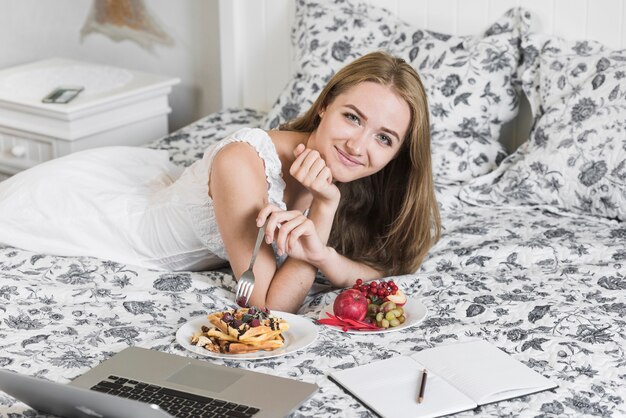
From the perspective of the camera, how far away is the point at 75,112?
281 centimetres

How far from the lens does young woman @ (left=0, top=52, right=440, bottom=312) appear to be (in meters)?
1.79

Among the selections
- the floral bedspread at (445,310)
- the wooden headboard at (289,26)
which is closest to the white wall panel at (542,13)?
A: the wooden headboard at (289,26)

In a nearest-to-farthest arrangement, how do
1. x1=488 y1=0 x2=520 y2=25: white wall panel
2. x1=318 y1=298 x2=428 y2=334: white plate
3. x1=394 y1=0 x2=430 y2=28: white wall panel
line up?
x1=318 y1=298 x2=428 y2=334: white plate
x1=488 y1=0 x2=520 y2=25: white wall panel
x1=394 y1=0 x2=430 y2=28: white wall panel

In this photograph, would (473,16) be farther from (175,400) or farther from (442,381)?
(175,400)

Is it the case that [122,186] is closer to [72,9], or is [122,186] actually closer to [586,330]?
[586,330]

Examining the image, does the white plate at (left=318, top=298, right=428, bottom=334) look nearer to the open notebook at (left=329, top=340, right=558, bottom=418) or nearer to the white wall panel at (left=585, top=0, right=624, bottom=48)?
the open notebook at (left=329, top=340, right=558, bottom=418)

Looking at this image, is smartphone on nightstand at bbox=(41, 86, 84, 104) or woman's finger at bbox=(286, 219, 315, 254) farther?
smartphone on nightstand at bbox=(41, 86, 84, 104)

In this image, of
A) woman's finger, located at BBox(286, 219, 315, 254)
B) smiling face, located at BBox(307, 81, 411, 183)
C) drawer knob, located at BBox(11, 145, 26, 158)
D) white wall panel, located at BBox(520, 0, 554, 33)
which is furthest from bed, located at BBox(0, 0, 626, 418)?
drawer knob, located at BBox(11, 145, 26, 158)

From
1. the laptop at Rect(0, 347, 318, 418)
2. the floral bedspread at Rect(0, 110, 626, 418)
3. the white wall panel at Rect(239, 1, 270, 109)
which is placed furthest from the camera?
the white wall panel at Rect(239, 1, 270, 109)

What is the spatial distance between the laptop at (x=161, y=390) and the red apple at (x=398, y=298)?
347mm

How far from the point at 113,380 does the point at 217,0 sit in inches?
83.7

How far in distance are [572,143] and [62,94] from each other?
152 centimetres

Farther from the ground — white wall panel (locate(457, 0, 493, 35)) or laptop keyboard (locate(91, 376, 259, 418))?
white wall panel (locate(457, 0, 493, 35))

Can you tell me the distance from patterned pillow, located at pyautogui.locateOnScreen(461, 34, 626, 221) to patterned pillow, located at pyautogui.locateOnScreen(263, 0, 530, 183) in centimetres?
8
